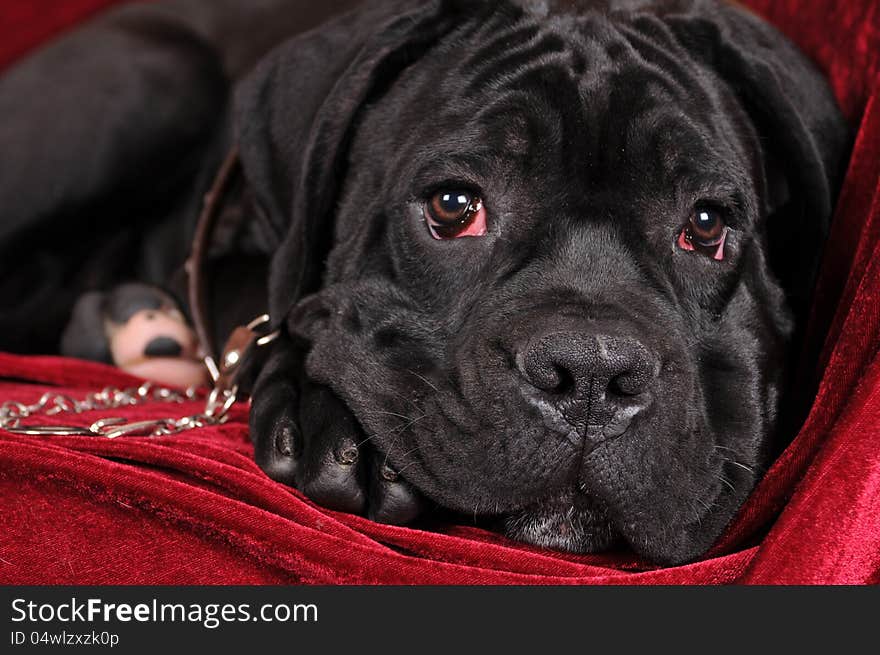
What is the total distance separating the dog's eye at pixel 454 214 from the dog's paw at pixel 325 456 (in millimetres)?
361

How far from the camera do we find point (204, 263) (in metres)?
2.78

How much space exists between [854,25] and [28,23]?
3029 millimetres

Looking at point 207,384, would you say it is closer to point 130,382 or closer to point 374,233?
point 130,382

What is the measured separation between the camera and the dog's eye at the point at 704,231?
196cm

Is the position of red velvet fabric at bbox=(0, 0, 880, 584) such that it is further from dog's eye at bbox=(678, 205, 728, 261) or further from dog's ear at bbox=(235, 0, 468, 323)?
dog's ear at bbox=(235, 0, 468, 323)

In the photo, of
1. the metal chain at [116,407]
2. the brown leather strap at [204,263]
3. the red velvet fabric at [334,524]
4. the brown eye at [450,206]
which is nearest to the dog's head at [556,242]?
the brown eye at [450,206]

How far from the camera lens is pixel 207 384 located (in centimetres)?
263

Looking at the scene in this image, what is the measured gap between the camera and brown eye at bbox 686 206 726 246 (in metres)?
1.96

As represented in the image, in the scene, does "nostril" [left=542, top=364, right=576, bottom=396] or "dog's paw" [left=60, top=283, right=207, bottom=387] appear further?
"dog's paw" [left=60, top=283, right=207, bottom=387]

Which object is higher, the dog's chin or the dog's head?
the dog's head

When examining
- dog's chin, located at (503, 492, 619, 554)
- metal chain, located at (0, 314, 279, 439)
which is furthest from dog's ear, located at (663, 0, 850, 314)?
metal chain, located at (0, 314, 279, 439)

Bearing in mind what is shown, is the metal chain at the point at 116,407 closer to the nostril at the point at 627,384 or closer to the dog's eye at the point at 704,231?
the nostril at the point at 627,384

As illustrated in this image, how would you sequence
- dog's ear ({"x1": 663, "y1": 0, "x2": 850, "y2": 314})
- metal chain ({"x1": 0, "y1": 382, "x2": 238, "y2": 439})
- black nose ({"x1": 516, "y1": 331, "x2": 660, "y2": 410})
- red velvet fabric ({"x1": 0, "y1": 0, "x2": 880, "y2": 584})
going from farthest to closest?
dog's ear ({"x1": 663, "y1": 0, "x2": 850, "y2": 314})
metal chain ({"x1": 0, "y1": 382, "x2": 238, "y2": 439})
black nose ({"x1": 516, "y1": 331, "x2": 660, "y2": 410})
red velvet fabric ({"x1": 0, "y1": 0, "x2": 880, "y2": 584})

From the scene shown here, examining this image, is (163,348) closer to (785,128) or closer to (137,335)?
(137,335)
